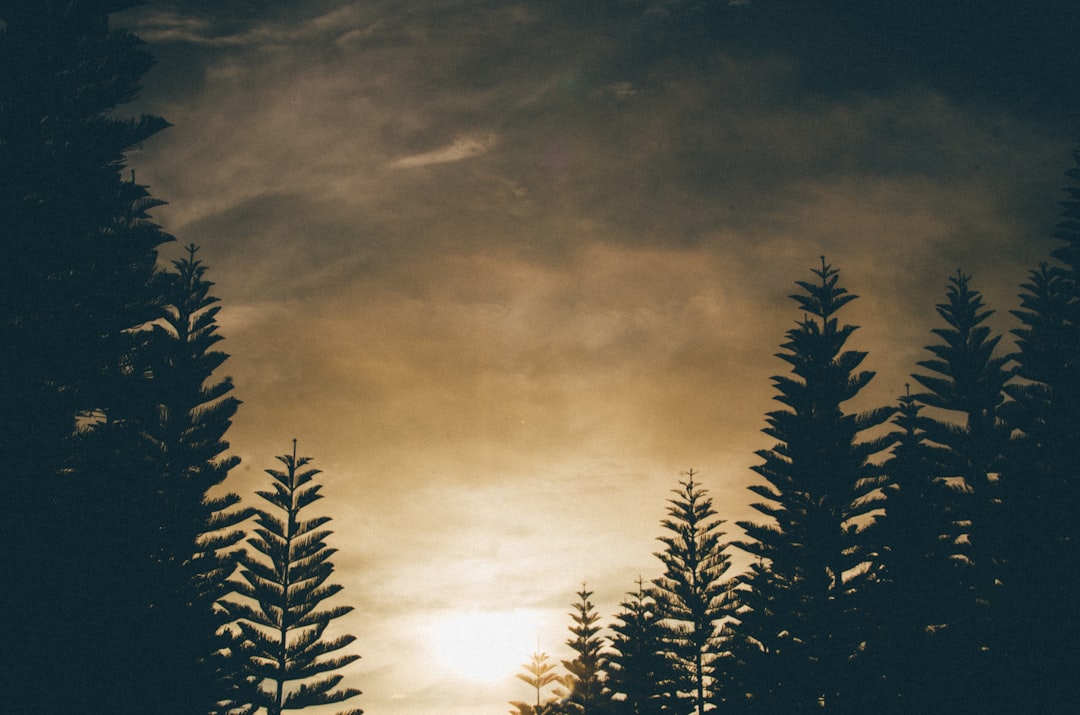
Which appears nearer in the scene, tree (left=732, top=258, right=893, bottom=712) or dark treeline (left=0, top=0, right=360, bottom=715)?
dark treeline (left=0, top=0, right=360, bottom=715)

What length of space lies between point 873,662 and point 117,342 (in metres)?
19.2

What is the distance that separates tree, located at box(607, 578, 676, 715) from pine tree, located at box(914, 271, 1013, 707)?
1186 centimetres

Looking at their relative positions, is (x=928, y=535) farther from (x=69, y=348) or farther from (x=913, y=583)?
(x=69, y=348)

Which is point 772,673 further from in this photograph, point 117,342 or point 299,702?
point 117,342

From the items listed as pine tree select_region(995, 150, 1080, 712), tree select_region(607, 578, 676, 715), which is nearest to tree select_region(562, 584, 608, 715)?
tree select_region(607, 578, 676, 715)

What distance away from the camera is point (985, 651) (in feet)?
59.5

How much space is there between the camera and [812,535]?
801 inches

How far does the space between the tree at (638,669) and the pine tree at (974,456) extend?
1186 cm

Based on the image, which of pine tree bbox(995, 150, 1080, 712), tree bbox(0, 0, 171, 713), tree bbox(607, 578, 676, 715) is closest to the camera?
tree bbox(0, 0, 171, 713)

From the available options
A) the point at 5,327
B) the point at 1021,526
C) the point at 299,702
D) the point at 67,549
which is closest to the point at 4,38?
the point at 5,327

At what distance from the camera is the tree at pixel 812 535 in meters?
19.4

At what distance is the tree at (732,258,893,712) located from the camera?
1941cm

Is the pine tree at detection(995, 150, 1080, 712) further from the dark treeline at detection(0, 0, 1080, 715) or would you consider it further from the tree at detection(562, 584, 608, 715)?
the tree at detection(562, 584, 608, 715)

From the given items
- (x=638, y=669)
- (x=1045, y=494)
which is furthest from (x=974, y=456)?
(x=638, y=669)
